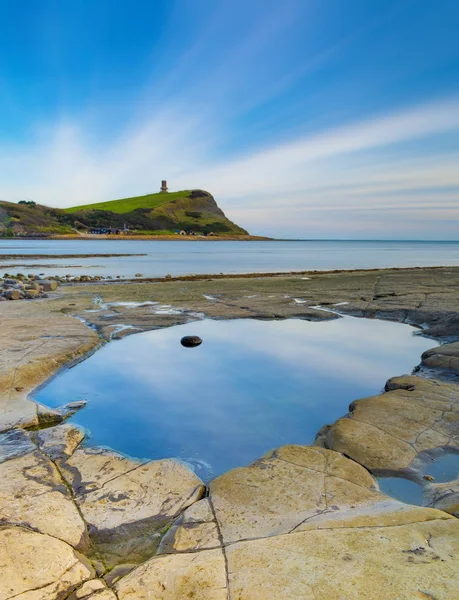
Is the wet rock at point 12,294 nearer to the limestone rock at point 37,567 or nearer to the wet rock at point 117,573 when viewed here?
the limestone rock at point 37,567

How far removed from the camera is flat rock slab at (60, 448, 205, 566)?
344cm

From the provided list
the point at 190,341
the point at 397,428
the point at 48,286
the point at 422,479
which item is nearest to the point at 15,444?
the point at 422,479

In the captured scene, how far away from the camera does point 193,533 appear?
342 cm

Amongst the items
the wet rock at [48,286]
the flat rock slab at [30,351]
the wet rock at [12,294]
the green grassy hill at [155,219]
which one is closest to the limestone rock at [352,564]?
the flat rock slab at [30,351]

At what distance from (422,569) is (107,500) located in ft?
8.64

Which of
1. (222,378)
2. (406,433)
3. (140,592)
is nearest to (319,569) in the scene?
(140,592)

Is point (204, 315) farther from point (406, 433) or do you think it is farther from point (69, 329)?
point (406, 433)

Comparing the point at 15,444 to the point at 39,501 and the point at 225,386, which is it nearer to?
the point at 39,501

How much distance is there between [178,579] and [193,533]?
63 cm

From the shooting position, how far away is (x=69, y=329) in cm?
1073

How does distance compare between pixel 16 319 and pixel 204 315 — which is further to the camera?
pixel 204 315

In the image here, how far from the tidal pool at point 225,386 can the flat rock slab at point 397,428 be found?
22.5 inches

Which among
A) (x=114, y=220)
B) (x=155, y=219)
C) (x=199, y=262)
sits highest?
(x=155, y=219)

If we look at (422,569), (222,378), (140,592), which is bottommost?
(222,378)
